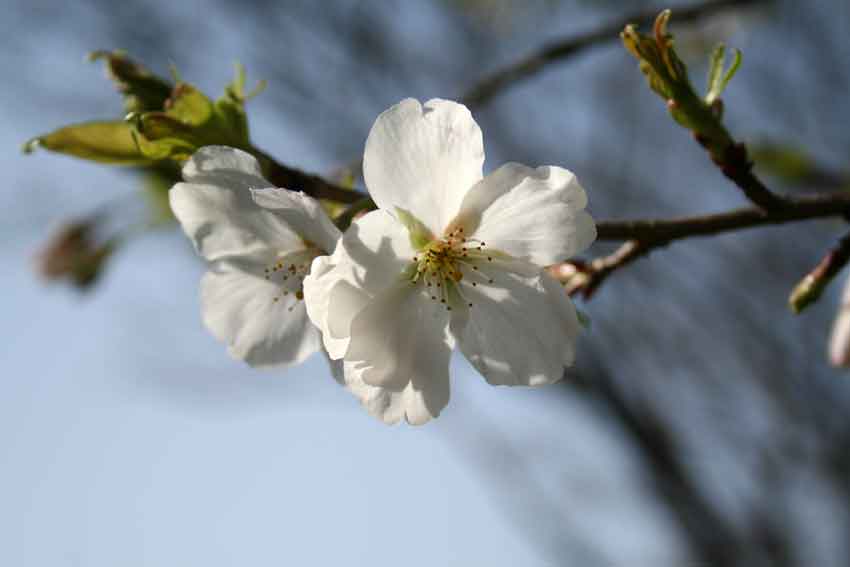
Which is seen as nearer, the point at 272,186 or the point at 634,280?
the point at 272,186

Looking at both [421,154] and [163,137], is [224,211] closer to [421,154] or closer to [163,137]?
[163,137]

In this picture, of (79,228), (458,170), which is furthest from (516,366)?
(79,228)

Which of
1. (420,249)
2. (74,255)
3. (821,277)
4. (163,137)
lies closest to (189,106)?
(163,137)

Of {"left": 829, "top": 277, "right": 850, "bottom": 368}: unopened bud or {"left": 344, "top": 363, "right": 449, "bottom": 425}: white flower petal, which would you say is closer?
{"left": 344, "top": 363, "right": 449, "bottom": 425}: white flower petal

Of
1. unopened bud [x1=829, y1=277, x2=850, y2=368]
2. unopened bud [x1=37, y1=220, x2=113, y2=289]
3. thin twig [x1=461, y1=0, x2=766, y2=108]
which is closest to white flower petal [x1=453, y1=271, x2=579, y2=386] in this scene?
unopened bud [x1=829, y1=277, x2=850, y2=368]

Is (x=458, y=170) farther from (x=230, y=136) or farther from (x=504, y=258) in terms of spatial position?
(x=230, y=136)

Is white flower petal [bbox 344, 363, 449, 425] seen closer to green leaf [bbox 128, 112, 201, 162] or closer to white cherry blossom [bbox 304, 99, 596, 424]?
white cherry blossom [bbox 304, 99, 596, 424]

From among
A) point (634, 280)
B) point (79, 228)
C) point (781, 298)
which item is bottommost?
point (781, 298)
